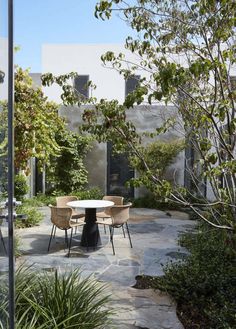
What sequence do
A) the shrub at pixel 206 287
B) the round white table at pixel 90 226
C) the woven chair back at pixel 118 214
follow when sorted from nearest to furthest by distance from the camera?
the shrub at pixel 206 287 → the woven chair back at pixel 118 214 → the round white table at pixel 90 226

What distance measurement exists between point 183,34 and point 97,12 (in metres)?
1.43

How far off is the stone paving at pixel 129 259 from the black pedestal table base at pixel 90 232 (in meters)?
0.17

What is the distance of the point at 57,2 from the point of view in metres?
6.50

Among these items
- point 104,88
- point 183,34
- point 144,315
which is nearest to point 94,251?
point 144,315

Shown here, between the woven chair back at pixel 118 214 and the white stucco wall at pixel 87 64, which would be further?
the white stucco wall at pixel 87 64

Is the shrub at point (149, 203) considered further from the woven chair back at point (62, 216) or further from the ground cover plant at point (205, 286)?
the ground cover plant at point (205, 286)

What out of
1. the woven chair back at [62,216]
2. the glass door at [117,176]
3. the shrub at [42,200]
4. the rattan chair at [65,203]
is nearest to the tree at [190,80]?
the woven chair back at [62,216]

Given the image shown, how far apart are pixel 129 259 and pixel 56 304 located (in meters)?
3.21

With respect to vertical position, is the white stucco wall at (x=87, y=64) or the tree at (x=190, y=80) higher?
the white stucco wall at (x=87, y=64)

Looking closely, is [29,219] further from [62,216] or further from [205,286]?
[205,286]

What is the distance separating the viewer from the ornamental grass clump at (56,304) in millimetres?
2949

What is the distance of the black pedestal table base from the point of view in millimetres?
7012

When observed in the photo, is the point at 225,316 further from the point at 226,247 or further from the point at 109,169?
the point at 109,169

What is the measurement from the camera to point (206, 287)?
4.35 m
